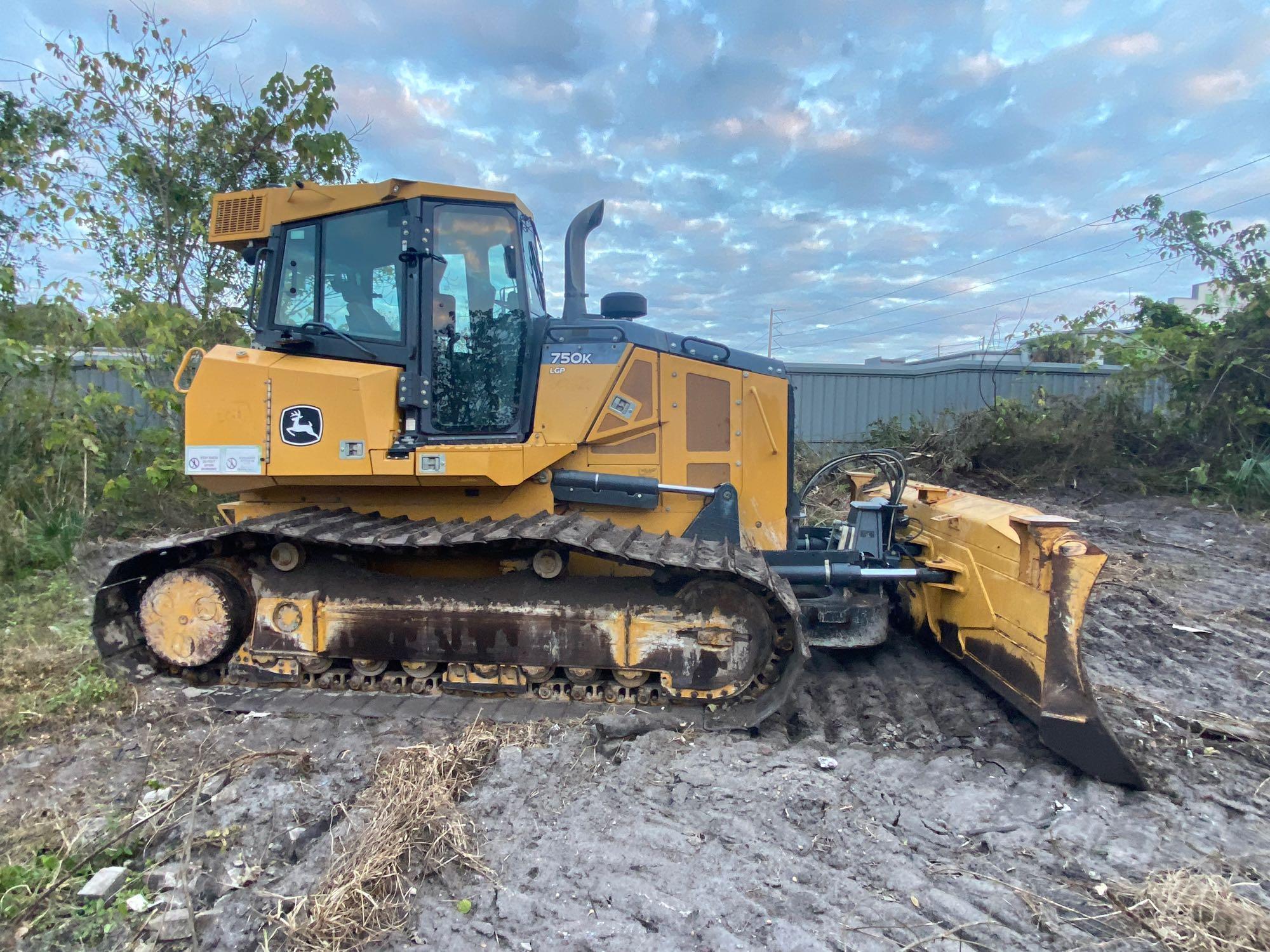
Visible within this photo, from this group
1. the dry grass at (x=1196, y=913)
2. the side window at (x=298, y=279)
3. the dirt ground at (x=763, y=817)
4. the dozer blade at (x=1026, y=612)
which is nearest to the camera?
the dry grass at (x=1196, y=913)

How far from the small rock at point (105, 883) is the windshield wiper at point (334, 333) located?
2597 millimetres

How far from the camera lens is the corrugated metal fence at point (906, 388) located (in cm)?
1407

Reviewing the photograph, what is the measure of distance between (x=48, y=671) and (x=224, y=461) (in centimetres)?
162

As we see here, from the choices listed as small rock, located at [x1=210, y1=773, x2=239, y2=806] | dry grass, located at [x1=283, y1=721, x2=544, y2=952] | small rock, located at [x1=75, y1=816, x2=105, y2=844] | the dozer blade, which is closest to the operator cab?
dry grass, located at [x1=283, y1=721, x2=544, y2=952]

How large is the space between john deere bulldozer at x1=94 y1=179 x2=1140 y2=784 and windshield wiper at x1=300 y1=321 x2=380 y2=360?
0.05 feet

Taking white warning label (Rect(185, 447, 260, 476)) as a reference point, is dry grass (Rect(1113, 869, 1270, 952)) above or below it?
below

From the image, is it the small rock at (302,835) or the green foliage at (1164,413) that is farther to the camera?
the green foliage at (1164,413)

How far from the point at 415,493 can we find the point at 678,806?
7.78ft

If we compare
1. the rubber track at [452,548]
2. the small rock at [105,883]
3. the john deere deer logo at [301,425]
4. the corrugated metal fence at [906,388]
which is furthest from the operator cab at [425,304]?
the corrugated metal fence at [906,388]

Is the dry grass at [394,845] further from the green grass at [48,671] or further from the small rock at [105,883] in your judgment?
the green grass at [48,671]

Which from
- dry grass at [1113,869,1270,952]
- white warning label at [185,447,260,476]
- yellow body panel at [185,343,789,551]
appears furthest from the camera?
white warning label at [185,447,260,476]

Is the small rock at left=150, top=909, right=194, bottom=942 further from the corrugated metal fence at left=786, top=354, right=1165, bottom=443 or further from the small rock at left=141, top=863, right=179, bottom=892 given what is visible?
the corrugated metal fence at left=786, top=354, right=1165, bottom=443

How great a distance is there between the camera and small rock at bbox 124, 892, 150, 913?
2.29 m

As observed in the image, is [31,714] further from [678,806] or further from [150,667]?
[678,806]
